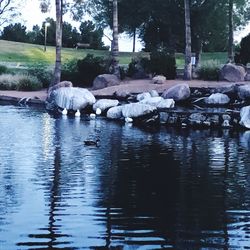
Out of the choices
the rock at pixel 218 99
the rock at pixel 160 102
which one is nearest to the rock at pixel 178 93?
the rock at pixel 218 99

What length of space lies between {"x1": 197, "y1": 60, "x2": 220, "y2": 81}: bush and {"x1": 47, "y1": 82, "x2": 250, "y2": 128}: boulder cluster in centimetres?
409

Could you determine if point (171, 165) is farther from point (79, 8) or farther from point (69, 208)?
point (79, 8)

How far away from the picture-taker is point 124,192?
10.2 meters

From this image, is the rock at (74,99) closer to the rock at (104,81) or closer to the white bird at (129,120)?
the white bird at (129,120)

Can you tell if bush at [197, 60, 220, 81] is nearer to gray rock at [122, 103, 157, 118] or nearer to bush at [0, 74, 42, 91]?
gray rock at [122, 103, 157, 118]

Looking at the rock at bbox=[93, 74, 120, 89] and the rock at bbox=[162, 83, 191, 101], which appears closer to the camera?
the rock at bbox=[162, 83, 191, 101]

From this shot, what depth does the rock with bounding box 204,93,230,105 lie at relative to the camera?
84.5ft

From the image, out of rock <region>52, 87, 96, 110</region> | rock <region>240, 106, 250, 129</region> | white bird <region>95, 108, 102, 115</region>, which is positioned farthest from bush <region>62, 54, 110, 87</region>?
rock <region>240, 106, 250, 129</region>

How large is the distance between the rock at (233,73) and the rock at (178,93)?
4.29 m

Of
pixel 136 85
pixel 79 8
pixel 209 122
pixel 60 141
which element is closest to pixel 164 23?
pixel 79 8

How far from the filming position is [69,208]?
894 centimetres

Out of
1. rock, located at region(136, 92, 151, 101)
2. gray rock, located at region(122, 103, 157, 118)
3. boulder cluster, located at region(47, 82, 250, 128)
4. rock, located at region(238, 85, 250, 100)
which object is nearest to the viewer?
boulder cluster, located at region(47, 82, 250, 128)

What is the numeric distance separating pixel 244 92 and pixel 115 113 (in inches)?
219

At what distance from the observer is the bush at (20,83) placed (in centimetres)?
3531
